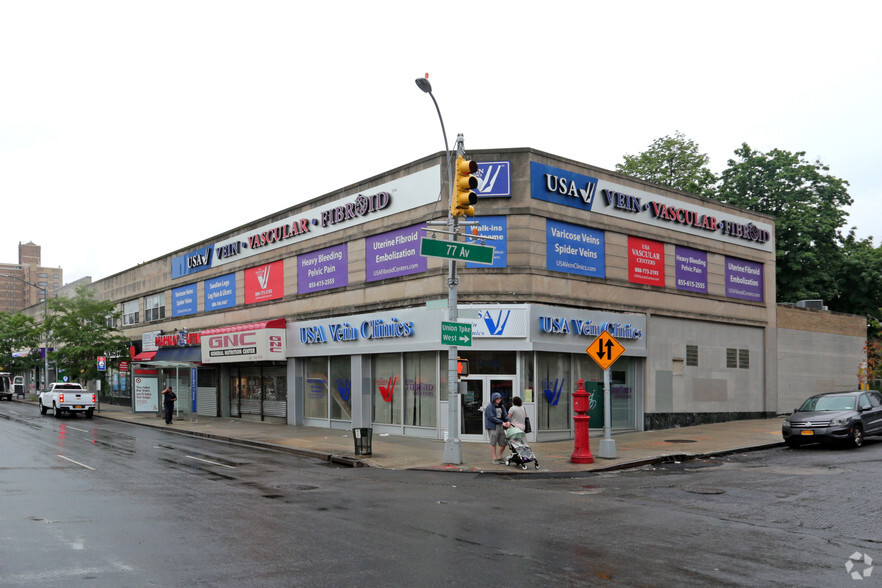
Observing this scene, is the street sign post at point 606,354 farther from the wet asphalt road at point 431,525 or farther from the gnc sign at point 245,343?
the gnc sign at point 245,343

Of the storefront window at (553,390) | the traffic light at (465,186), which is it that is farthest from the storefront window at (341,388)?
the traffic light at (465,186)

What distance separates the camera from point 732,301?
2977cm

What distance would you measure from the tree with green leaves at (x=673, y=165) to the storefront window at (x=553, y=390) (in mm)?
26232

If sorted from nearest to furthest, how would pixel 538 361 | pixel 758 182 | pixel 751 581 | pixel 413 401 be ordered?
pixel 751 581, pixel 538 361, pixel 413 401, pixel 758 182

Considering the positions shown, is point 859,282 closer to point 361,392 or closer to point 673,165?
point 673,165

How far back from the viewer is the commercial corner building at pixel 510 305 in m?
22.8

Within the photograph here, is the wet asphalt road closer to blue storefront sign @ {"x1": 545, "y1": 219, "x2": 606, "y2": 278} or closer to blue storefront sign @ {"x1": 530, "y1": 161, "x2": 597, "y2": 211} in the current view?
blue storefront sign @ {"x1": 545, "y1": 219, "x2": 606, "y2": 278}

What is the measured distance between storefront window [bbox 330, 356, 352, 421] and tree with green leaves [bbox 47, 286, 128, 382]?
23.4 meters

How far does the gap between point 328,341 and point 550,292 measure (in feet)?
30.4

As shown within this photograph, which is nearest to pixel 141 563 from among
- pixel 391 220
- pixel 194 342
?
pixel 391 220

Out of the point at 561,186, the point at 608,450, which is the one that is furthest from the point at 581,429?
the point at 561,186

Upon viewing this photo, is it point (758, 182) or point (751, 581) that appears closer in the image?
point (751, 581)

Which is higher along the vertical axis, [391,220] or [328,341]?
[391,220]

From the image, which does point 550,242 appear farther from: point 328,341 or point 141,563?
point 141,563
